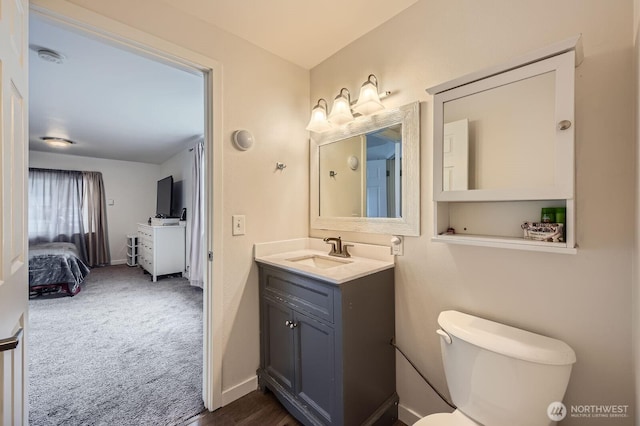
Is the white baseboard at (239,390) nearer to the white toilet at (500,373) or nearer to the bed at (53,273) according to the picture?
the white toilet at (500,373)

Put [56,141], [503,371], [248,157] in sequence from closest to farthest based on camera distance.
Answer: [503,371], [248,157], [56,141]

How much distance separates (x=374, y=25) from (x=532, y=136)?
3.75ft

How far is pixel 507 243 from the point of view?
1.04 metres

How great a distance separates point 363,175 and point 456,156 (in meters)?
0.64

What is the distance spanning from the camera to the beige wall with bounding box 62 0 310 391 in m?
1.58

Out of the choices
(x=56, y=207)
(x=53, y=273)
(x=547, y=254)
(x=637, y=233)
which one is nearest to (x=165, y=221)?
(x=53, y=273)

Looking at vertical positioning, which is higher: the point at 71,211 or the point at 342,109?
the point at 342,109

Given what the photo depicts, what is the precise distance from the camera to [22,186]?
92cm

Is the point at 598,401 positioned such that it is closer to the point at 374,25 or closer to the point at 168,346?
the point at 374,25

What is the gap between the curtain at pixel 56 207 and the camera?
4.96 meters

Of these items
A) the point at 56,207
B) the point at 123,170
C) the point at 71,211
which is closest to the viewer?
the point at 56,207

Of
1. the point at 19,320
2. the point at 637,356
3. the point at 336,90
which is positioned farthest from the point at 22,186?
the point at 637,356

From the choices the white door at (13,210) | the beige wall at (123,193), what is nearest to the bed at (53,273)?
the beige wall at (123,193)

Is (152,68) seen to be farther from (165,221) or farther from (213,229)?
(165,221)
